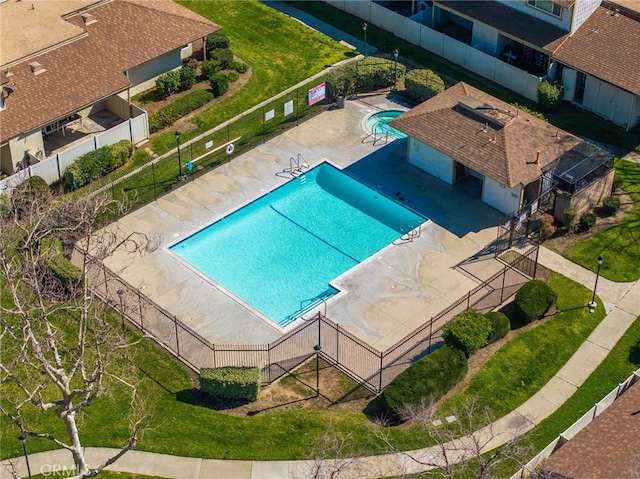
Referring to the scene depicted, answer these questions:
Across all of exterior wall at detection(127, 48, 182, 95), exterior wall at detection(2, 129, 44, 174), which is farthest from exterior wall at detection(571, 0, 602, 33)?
exterior wall at detection(2, 129, 44, 174)

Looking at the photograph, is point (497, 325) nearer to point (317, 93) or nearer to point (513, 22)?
point (317, 93)

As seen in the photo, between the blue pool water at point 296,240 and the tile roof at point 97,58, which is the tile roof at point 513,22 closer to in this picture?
the blue pool water at point 296,240

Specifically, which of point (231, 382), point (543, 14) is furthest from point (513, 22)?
point (231, 382)

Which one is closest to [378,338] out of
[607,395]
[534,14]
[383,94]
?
[607,395]

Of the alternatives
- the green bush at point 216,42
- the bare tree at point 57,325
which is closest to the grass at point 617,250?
the bare tree at point 57,325

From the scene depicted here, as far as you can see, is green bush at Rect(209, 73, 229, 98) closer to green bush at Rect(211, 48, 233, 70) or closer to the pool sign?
green bush at Rect(211, 48, 233, 70)

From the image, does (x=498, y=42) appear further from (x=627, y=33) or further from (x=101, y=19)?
(x=101, y=19)

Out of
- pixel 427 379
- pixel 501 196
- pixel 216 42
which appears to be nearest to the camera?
pixel 427 379
